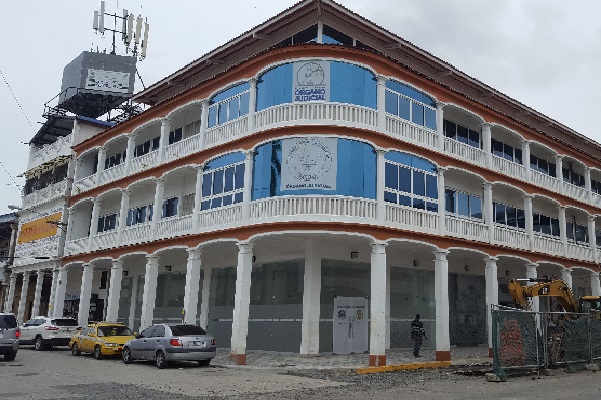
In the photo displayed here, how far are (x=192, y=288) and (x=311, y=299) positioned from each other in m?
5.45

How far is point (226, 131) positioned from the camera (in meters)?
24.6

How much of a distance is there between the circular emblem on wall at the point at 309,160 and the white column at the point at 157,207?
9403 millimetres

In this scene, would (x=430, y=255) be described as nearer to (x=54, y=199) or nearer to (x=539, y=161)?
(x=539, y=161)

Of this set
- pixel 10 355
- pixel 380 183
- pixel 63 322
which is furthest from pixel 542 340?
pixel 63 322

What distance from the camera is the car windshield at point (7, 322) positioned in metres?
20.3

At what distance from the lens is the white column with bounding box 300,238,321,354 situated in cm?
2198

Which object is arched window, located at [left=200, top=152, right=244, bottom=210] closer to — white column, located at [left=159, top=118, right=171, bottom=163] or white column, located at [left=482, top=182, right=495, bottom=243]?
white column, located at [left=159, top=118, right=171, bottom=163]

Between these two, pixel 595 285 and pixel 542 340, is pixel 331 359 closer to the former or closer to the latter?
pixel 542 340

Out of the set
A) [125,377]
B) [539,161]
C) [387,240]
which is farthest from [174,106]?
[539,161]

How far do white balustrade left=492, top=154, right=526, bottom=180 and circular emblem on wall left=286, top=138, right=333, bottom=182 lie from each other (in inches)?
433

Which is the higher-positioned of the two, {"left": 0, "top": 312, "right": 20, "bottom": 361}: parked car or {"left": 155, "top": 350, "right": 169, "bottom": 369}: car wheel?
{"left": 0, "top": 312, "right": 20, "bottom": 361}: parked car

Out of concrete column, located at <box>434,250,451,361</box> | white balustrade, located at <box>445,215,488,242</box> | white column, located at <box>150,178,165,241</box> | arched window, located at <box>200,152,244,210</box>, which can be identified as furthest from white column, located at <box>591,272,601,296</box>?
white column, located at <box>150,178,165,241</box>

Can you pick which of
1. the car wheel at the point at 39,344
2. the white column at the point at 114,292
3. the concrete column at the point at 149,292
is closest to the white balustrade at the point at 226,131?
the concrete column at the point at 149,292

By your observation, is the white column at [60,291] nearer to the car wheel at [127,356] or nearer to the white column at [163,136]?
the white column at [163,136]
